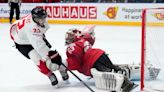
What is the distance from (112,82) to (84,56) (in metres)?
0.47

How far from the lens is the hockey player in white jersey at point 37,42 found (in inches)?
163

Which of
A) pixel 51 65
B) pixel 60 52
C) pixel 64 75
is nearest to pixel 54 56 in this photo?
pixel 51 65

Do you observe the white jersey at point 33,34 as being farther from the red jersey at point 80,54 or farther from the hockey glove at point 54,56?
the red jersey at point 80,54

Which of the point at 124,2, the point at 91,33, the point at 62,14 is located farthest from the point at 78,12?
the point at 91,33

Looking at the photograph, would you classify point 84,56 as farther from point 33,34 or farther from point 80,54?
point 33,34

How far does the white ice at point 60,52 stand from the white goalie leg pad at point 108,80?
0.28 feet

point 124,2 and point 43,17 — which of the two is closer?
point 43,17

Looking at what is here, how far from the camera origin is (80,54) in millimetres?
4328

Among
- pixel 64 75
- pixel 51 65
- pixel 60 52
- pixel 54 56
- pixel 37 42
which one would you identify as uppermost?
pixel 37 42

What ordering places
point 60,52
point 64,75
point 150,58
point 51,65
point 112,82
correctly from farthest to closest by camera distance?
point 60,52, point 64,75, point 51,65, point 150,58, point 112,82

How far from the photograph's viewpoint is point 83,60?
4.32 meters

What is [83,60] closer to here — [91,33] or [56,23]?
[91,33]

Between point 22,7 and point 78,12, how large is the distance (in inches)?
62.4

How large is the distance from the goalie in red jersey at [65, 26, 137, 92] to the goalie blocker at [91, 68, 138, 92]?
0.08 m
